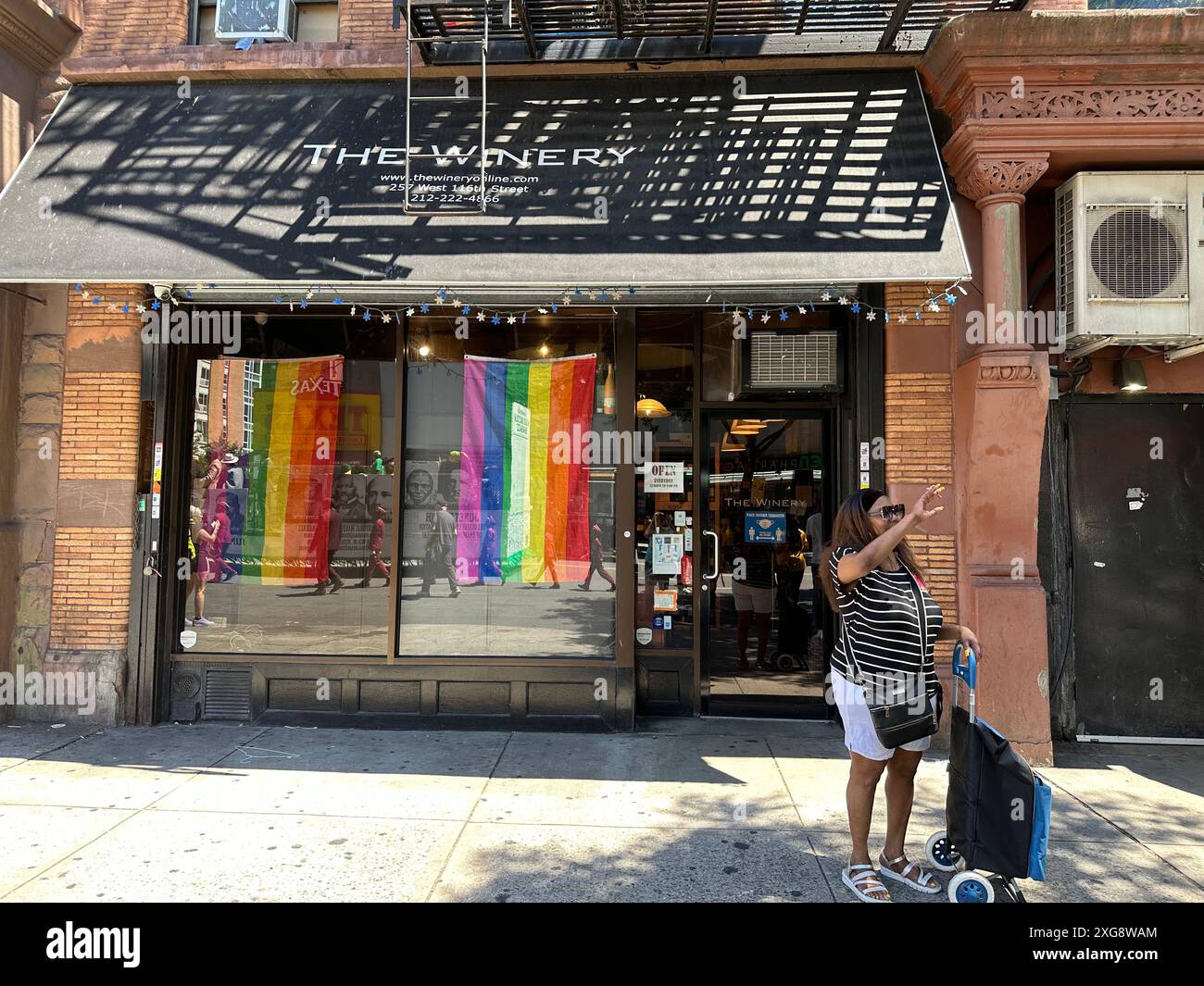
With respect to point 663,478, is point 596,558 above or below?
below

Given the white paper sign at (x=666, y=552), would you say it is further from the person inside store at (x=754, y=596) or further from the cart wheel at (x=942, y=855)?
the cart wheel at (x=942, y=855)

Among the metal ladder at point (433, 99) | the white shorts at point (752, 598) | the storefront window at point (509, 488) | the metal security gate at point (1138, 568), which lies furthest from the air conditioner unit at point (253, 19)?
the metal security gate at point (1138, 568)

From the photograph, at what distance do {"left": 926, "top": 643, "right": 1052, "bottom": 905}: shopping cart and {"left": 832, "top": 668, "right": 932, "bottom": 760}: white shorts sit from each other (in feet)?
0.73

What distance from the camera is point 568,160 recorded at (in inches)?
235

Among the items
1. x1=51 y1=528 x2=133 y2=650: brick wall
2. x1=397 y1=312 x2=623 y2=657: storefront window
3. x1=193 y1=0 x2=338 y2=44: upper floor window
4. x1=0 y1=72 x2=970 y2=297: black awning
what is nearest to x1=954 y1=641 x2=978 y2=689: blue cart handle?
x1=0 y1=72 x2=970 y2=297: black awning

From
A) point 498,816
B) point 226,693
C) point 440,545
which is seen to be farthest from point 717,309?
point 226,693

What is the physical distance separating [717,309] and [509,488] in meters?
2.46

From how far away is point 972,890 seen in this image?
3.45 meters

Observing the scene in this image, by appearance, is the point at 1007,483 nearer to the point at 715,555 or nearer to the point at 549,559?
the point at 715,555

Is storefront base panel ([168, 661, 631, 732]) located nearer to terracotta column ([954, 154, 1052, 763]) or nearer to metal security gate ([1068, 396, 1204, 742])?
terracotta column ([954, 154, 1052, 763])

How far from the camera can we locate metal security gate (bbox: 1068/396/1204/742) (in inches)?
247

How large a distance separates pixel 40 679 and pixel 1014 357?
8.35 meters

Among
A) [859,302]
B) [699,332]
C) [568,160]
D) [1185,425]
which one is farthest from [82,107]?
[1185,425]

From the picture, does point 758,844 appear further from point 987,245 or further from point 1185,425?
point 1185,425
